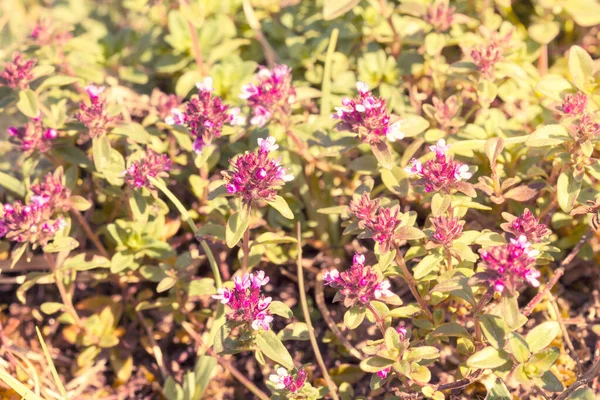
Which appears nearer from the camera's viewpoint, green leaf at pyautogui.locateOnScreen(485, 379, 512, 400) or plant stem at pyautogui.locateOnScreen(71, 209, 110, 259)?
green leaf at pyautogui.locateOnScreen(485, 379, 512, 400)

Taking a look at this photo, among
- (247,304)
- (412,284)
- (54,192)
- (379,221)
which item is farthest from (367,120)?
(54,192)

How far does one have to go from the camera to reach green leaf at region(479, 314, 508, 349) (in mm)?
2824

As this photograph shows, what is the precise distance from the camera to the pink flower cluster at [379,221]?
3.06 meters

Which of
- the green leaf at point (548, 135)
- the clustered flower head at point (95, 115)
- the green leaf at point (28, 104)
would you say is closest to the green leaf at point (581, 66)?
the green leaf at point (548, 135)

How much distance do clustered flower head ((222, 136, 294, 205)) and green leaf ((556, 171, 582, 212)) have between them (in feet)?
4.44

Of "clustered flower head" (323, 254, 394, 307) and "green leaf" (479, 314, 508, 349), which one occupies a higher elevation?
"clustered flower head" (323, 254, 394, 307)

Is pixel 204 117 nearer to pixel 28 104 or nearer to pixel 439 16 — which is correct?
pixel 28 104

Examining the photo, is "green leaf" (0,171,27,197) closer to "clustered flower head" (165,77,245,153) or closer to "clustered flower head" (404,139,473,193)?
"clustered flower head" (165,77,245,153)

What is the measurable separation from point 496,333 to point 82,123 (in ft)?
8.57

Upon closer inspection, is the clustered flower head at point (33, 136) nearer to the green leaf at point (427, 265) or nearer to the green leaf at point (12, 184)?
the green leaf at point (12, 184)

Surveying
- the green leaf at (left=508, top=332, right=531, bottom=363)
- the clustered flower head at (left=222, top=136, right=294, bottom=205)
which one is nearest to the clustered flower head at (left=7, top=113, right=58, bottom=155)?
the clustered flower head at (left=222, top=136, right=294, bottom=205)

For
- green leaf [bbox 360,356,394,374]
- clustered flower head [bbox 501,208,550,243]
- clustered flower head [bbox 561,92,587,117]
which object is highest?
clustered flower head [bbox 561,92,587,117]

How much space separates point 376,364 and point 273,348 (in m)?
0.48

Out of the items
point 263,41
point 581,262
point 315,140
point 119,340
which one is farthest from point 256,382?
point 263,41
